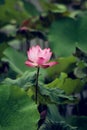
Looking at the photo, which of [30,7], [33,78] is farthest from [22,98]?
[30,7]

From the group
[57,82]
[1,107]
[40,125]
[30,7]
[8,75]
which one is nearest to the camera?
[1,107]

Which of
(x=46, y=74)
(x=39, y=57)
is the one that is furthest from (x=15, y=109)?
(x=46, y=74)

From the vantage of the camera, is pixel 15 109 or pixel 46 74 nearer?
pixel 15 109

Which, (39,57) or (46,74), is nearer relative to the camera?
(39,57)

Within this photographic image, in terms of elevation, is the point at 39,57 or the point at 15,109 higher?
the point at 39,57

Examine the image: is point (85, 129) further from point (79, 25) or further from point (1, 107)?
point (79, 25)

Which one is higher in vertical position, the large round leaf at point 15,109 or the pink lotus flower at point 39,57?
the pink lotus flower at point 39,57

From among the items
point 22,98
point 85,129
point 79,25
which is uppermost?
point 79,25

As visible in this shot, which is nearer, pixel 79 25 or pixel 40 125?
pixel 40 125

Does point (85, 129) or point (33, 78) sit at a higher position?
point (33, 78)

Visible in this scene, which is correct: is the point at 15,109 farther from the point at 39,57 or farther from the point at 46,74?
the point at 46,74

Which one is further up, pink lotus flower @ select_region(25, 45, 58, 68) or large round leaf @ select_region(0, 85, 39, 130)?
pink lotus flower @ select_region(25, 45, 58, 68)
